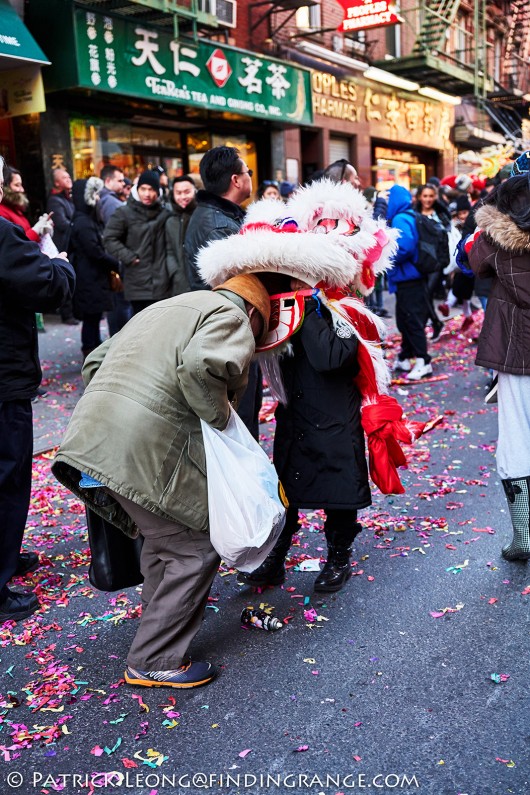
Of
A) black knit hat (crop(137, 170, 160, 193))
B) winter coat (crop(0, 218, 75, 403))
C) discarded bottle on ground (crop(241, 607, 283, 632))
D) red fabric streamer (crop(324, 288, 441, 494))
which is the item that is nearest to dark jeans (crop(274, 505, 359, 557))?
red fabric streamer (crop(324, 288, 441, 494))

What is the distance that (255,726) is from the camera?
114 inches

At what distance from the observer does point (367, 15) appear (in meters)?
16.4

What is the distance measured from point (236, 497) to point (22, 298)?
1447mm

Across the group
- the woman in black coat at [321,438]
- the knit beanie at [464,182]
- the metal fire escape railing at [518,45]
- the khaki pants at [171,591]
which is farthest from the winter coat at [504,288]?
the metal fire escape railing at [518,45]

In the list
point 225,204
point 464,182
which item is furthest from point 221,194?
point 464,182

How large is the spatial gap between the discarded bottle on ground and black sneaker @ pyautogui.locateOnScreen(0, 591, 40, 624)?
1078mm

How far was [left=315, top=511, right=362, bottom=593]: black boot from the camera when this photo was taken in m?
3.90

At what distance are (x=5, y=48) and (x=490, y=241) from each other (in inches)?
327

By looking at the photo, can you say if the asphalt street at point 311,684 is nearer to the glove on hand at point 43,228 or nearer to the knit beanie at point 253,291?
the knit beanie at point 253,291

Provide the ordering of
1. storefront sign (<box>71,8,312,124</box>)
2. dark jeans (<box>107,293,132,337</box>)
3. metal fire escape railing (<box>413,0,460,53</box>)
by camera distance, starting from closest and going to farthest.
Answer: dark jeans (<box>107,293,132,337</box>), storefront sign (<box>71,8,312,124</box>), metal fire escape railing (<box>413,0,460,53</box>)

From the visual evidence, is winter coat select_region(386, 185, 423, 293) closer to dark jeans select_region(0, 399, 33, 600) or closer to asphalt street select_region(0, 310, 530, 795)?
asphalt street select_region(0, 310, 530, 795)

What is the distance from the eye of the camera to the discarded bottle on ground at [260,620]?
3.61 metres

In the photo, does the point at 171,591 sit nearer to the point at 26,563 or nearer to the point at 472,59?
the point at 26,563

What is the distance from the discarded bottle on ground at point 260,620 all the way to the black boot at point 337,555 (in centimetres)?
38
